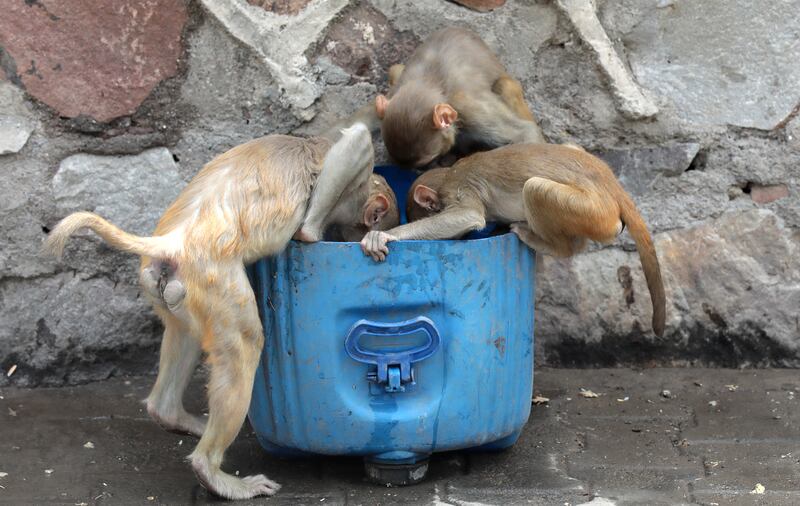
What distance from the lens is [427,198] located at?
4.44 metres

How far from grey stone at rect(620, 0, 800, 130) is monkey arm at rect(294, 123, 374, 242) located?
149 centimetres

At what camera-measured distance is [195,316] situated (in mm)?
3779

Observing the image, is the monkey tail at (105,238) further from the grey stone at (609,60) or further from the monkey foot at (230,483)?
the grey stone at (609,60)

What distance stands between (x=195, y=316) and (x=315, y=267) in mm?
434

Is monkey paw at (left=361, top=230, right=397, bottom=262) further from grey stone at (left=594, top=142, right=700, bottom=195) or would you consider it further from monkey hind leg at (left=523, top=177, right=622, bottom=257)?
grey stone at (left=594, top=142, right=700, bottom=195)

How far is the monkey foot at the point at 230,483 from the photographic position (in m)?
3.91

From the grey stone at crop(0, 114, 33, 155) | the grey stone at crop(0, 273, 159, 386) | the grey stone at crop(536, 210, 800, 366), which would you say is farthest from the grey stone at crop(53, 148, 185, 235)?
the grey stone at crop(536, 210, 800, 366)

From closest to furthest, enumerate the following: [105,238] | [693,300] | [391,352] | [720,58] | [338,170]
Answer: [105,238]
[391,352]
[338,170]
[720,58]
[693,300]

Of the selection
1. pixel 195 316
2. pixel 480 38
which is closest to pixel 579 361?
pixel 480 38

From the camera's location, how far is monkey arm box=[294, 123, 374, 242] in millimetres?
4074

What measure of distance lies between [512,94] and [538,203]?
848 mm

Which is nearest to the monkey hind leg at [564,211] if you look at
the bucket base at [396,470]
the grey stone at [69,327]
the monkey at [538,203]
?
the monkey at [538,203]

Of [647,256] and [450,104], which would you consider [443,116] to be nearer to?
[450,104]

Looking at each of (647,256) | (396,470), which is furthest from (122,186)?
(647,256)
